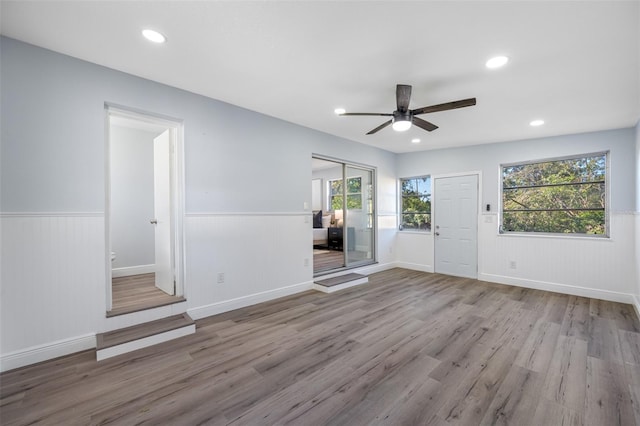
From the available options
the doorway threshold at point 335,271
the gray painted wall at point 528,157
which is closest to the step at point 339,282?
the doorway threshold at point 335,271

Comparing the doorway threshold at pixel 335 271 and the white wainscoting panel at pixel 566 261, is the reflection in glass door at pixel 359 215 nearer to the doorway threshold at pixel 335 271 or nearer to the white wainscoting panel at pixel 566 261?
the doorway threshold at pixel 335 271

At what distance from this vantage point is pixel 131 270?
15.7ft

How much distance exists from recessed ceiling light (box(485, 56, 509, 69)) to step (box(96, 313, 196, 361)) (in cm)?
387

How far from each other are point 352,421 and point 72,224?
286 centimetres

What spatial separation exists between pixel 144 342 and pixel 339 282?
281 cm

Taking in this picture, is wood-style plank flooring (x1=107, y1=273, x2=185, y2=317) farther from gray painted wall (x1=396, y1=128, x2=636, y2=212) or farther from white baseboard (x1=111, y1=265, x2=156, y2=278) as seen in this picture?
gray painted wall (x1=396, y1=128, x2=636, y2=212)

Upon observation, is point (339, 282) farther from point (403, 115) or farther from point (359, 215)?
point (403, 115)

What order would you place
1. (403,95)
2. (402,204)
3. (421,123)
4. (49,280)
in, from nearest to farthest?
1. (49,280)
2. (403,95)
3. (421,123)
4. (402,204)

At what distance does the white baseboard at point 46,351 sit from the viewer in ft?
7.29

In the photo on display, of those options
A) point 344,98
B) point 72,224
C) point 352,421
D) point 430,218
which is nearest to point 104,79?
point 72,224

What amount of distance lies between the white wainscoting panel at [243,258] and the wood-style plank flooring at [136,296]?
363 millimetres

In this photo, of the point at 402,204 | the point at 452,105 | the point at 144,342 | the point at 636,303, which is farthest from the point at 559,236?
the point at 144,342

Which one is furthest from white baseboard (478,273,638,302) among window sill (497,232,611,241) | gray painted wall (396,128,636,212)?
gray painted wall (396,128,636,212)

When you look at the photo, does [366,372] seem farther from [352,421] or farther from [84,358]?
[84,358]
